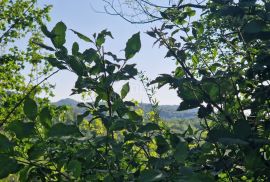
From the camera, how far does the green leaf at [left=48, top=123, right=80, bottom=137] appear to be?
1.05 m

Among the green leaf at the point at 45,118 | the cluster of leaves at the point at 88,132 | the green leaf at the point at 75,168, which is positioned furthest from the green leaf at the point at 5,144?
the green leaf at the point at 75,168

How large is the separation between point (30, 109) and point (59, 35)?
0.28 meters

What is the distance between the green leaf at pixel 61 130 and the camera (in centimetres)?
105

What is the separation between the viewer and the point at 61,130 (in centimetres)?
107

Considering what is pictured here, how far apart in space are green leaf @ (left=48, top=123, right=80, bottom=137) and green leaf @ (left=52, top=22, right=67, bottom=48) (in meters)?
0.30

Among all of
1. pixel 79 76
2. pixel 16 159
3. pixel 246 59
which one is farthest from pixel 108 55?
pixel 246 59

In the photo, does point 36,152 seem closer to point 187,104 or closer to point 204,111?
point 187,104

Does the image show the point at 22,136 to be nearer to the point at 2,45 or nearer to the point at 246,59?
the point at 246,59

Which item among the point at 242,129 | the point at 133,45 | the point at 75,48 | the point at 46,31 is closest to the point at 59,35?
the point at 46,31

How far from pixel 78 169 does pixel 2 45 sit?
1629 centimetres

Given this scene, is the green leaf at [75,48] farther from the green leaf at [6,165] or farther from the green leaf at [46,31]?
the green leaf at [6,165]

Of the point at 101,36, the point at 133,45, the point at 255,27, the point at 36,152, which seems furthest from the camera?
the point at 255,27

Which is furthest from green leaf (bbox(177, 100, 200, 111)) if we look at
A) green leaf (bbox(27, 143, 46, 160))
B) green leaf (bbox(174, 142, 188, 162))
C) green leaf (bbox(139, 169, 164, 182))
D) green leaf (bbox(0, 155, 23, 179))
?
green leaf (bbox(0, 155, 23, 179))

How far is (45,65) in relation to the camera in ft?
53.9
